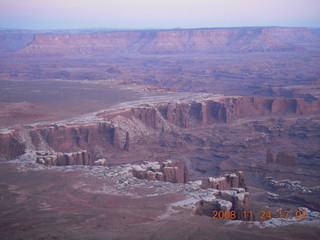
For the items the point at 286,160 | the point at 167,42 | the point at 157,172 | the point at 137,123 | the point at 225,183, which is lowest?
the point at 286,160

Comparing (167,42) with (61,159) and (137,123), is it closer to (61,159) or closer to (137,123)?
(137,123)

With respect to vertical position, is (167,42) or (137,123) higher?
(167,42)

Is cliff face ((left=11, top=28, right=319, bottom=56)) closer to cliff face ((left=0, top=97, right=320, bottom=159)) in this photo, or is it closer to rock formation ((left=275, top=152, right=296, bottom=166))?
cliff face ((left=0, top=97, right=320, bottom=159))

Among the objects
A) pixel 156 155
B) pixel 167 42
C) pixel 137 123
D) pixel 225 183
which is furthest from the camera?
pixel 167 42

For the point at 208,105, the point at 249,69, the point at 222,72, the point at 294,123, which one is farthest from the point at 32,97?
the point at 249,69

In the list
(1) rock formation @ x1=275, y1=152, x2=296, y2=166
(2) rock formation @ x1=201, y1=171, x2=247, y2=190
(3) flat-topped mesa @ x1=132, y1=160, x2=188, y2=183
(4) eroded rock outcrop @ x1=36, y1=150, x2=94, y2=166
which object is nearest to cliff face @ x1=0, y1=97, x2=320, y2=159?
(4) eroded rock outcrop @ x1=36, y1=150, x2=94, y2=166

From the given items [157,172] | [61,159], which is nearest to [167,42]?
[61,159]
